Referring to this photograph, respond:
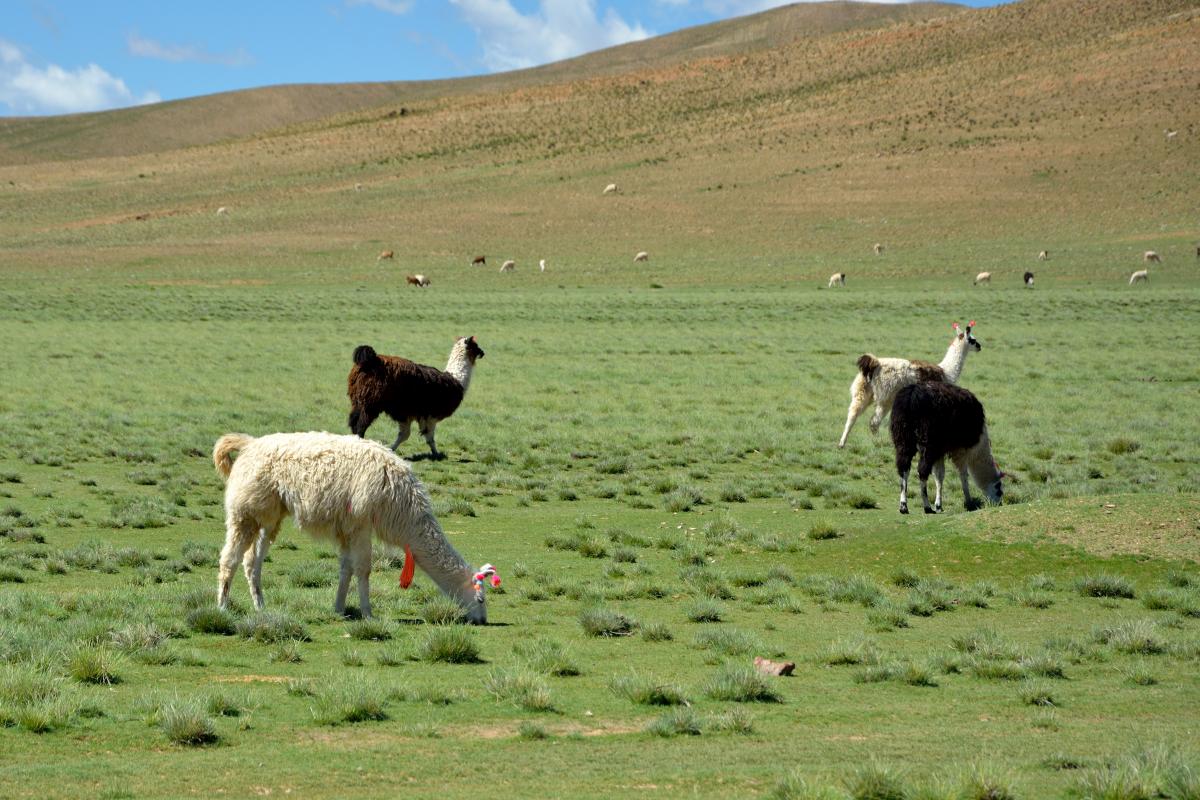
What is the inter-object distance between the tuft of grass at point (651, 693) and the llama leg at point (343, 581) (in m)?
2.87

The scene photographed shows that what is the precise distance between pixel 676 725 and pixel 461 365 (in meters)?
14.5

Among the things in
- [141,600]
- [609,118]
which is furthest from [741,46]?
[141,600]

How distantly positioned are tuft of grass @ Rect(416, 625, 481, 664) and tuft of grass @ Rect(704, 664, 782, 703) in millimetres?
1799

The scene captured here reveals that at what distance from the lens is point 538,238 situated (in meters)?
74.9

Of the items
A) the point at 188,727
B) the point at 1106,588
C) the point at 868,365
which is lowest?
the point at 188,727

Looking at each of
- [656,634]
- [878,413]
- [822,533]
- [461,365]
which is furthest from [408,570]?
[878,413]

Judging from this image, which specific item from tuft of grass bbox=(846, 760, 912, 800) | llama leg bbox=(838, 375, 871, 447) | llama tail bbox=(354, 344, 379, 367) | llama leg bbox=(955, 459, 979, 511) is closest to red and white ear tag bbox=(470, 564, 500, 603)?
tuft of grass bbox=(846, 760, 912, 800)

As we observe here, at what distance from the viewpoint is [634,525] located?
16.3m

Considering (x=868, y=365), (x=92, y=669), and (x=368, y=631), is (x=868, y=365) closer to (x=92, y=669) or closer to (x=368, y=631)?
(x=368, y=631)

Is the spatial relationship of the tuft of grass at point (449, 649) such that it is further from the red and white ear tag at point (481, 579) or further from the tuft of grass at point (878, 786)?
the tuft of grass at point (878, 786)

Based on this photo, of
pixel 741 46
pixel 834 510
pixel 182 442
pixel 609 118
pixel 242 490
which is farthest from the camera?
pixel 741 46

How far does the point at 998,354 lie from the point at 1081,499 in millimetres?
24694

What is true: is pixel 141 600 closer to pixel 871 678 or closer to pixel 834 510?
pixel 871 678

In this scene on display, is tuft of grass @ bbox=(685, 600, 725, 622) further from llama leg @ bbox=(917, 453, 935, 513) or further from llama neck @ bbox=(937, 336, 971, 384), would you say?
llama neck @ bbox=(937, 336, 971, 384)
